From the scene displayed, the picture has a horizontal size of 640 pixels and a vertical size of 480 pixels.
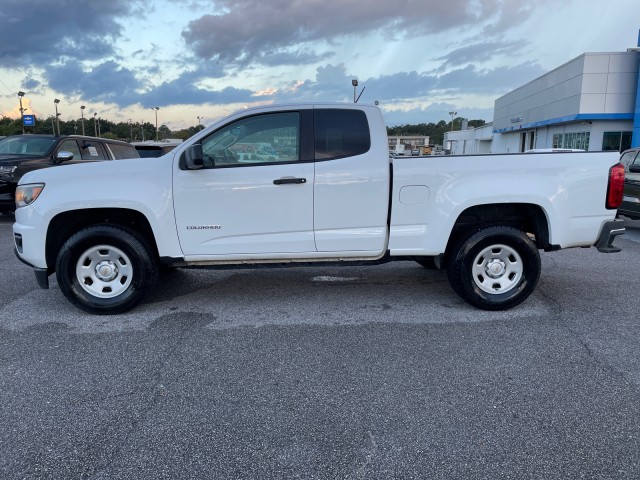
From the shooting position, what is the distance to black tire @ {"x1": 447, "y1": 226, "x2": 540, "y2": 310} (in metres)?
4.77

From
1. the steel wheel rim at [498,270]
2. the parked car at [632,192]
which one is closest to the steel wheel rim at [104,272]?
the steel wheel rim at [498,270]

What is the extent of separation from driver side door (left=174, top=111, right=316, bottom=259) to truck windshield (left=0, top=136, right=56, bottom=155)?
7792 millimetres

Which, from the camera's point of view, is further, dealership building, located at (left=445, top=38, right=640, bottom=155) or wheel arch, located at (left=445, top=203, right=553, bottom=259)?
dealership building, located at (left=445, top=38, right=640, bottom=155)

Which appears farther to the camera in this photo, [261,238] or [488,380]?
[261,238]

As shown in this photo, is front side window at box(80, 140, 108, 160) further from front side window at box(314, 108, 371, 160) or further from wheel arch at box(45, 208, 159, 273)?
front side window at box(314, 108, 371, 160)

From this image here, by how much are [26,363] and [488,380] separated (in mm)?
3517

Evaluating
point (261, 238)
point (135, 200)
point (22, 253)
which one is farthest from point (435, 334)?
point (22, 253)

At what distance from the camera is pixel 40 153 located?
1058 cm

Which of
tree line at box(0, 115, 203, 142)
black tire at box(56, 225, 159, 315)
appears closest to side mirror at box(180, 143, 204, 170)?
black tire at box(56, 225, 159, 315)

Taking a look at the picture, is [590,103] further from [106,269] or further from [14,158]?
[106,269]

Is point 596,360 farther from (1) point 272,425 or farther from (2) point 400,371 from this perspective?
(1) point 272,425

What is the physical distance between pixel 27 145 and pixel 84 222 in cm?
757

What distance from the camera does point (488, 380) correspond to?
3.44 meters

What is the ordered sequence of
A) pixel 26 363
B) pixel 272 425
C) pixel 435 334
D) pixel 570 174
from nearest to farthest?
pixel 272 425 < pixel 26 363 < pixel 435 334 < pixel 570 174
